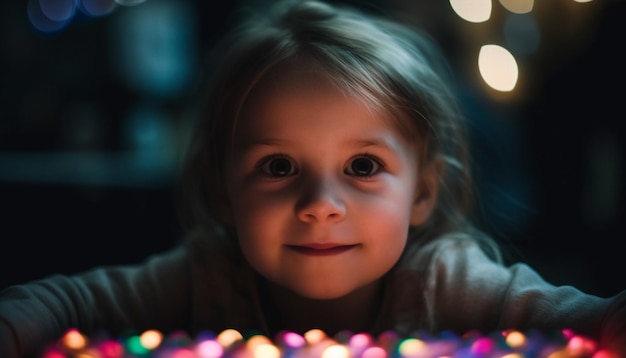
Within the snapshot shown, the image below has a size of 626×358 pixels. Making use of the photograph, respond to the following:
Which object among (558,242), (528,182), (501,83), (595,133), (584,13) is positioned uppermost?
(584,13)

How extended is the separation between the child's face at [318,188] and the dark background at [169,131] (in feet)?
1.24

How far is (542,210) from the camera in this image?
228 centimetres

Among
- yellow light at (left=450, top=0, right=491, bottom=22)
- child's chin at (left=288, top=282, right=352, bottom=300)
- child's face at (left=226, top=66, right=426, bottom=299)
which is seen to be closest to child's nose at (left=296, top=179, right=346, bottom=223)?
child's face at (left=226, top=66, right=426, bottom=299)

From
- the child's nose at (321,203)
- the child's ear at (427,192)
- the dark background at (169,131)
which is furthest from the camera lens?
the dark background at (169,131)

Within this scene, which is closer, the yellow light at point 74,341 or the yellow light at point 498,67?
the yellow light at point 74,341

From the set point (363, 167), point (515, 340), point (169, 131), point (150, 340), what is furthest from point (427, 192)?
point (169, 131)

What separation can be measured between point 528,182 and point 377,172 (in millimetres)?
1480

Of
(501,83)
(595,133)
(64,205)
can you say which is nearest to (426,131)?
(501,83)

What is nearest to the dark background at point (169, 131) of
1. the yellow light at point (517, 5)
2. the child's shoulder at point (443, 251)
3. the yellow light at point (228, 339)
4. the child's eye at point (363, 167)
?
the child's shoulder at point (443, 251)

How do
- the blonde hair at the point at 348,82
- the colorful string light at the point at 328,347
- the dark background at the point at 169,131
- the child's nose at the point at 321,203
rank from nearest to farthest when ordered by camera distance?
the colorful string light at the point at 328,347
the child's nose at the point at 321,203
the blonde hair at the point at 348,82
the dark background at the point at 169,131

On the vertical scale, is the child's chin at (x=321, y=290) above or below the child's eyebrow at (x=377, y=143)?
below

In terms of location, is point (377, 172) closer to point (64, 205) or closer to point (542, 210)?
point (542, 210)

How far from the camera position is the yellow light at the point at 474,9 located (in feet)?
3.59

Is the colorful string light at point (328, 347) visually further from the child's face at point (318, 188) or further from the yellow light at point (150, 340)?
the child's face at point (318, 188)
